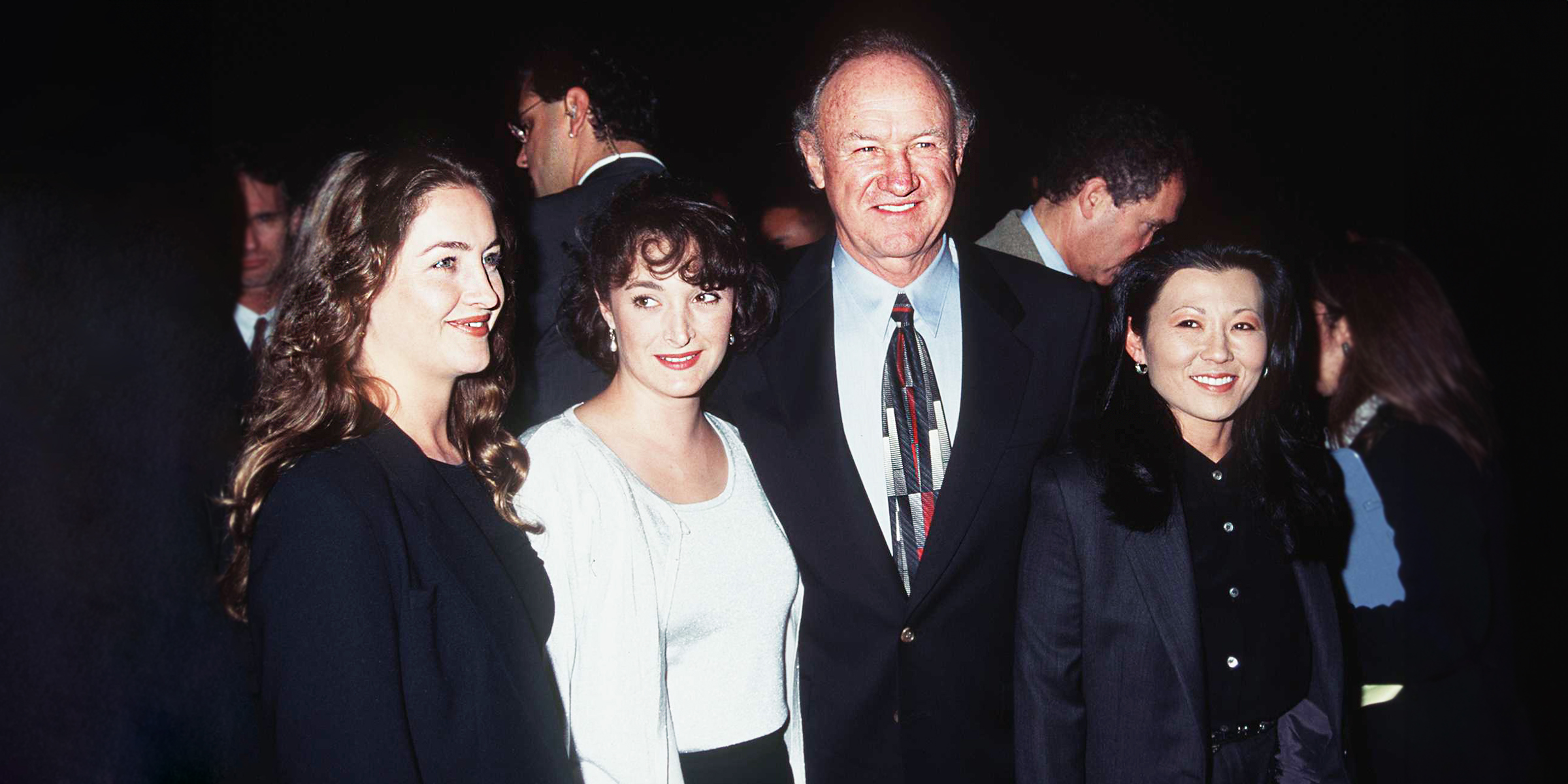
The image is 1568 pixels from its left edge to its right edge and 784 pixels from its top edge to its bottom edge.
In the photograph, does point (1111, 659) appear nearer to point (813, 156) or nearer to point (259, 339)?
point (813, 156)

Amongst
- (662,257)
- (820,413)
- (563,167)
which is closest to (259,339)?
(563,167)

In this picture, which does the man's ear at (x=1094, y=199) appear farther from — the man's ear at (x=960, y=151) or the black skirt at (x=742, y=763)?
the black skirt at (x=742, y=763)

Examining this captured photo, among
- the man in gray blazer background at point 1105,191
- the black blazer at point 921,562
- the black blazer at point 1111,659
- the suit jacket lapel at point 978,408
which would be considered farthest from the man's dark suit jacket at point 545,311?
the man in gray blazer background at point 1105,191

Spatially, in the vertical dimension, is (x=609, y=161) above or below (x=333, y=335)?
above

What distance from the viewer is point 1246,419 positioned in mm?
2078

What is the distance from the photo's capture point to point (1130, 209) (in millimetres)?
3316

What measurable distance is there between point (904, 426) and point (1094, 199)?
1.74 m

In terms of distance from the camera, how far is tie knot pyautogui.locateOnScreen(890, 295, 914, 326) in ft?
6.84

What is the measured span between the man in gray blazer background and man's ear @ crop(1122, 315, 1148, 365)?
1238 millimetres

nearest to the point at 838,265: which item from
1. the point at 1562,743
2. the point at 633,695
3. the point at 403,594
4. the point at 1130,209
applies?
the point at 633,695

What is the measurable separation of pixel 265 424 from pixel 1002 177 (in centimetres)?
442

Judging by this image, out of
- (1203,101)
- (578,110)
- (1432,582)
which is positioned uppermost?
(1203,101)

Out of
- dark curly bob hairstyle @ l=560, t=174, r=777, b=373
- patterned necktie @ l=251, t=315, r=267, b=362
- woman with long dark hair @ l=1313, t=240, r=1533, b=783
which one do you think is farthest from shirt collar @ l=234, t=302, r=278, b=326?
woman with long dark hair @ l=1313, t=240, r=1533, b=783

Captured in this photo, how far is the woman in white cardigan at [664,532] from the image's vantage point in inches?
68.0
